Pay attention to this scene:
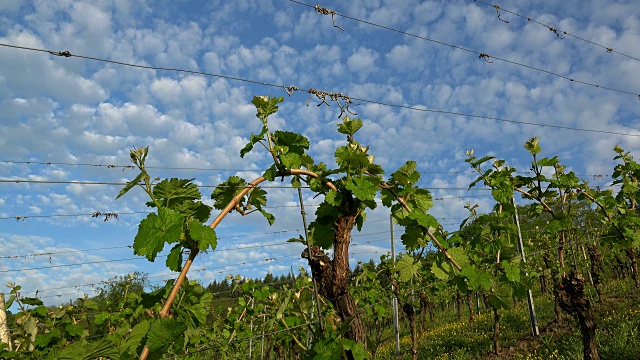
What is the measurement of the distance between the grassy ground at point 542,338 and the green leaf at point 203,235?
787 centimetres

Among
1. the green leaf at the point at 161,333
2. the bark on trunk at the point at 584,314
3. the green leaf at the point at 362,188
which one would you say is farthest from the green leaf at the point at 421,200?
the bark on trunk at the point at 584,314

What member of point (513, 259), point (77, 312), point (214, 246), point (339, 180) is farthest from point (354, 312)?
point (77, 312)

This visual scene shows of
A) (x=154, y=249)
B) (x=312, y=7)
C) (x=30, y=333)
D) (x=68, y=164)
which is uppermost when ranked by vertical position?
(x=312, y=7)

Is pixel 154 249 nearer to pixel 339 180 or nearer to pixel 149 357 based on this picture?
pixel 149 357

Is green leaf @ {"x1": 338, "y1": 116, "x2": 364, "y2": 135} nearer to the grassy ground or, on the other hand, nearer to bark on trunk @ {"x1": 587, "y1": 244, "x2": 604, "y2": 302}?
the grassy ground

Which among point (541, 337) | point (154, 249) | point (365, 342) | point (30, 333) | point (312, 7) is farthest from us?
point (541, 337)

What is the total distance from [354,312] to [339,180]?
2.55 feet

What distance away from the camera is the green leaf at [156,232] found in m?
1.69

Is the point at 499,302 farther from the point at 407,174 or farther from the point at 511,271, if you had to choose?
the point at 407,174

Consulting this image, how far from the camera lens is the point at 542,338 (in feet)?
29.7

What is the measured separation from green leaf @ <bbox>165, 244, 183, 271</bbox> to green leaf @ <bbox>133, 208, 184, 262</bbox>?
120 millimetres

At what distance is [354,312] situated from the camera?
2.43 metres

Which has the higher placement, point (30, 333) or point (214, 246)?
point (214, 246)

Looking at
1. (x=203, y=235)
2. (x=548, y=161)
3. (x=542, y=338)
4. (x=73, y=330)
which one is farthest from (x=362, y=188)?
(x=542, y=338)
